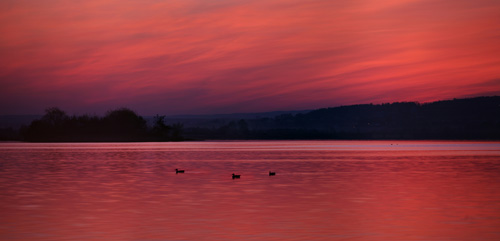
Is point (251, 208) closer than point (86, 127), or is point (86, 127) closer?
point (251, 208)

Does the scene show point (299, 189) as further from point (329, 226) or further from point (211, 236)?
point (211, 236)

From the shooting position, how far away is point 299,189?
33625mm

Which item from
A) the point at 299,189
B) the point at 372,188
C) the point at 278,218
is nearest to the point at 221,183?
the point at 299,189

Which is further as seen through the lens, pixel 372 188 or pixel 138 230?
pixel 372 188

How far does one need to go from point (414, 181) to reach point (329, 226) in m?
19.0

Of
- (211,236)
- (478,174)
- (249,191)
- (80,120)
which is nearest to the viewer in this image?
(211,236)

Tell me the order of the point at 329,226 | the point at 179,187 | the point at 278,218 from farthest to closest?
the point at 179,187 < the point at 278,218 < the point at 329,226

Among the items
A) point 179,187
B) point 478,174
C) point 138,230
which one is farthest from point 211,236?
point 478,174

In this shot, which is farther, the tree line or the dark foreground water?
the tree line

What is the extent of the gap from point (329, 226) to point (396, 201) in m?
7.78

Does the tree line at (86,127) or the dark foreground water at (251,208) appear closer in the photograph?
the dark foreground water at (251,208)

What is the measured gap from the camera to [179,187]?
115 ft

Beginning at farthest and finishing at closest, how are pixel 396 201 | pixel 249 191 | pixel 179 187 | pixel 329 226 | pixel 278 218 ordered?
pixel 179 187
pixel 249 191
pixel 396 201
pixel 278 218
pixel 329 226

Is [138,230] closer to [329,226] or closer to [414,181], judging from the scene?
[329,226]
